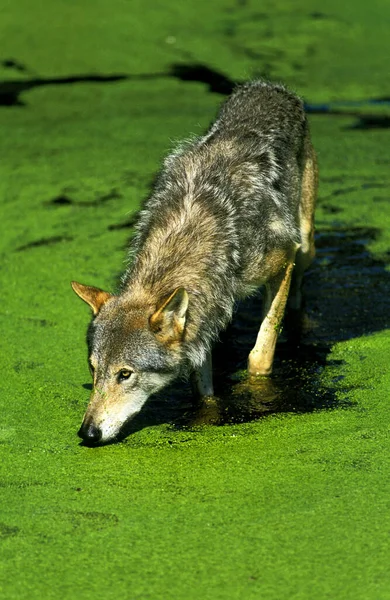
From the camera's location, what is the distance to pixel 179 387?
6.88 m

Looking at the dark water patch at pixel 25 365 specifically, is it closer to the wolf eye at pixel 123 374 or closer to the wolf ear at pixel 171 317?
the wolf eye at pixel 123 374

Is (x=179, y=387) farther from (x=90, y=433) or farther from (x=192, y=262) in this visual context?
(x=90, y=433)

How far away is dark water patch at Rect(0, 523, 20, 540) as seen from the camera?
16.1 ft

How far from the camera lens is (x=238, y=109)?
7609mm

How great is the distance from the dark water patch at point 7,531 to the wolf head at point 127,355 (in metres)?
0.77

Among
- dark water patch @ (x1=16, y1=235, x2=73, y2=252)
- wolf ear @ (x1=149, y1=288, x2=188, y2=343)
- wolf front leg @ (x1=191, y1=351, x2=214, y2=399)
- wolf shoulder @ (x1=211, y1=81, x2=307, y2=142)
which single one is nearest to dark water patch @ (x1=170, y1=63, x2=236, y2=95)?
dark water patch @ (x1=16, y1=235, x2=73, y2=252)

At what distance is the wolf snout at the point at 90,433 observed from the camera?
557 cm

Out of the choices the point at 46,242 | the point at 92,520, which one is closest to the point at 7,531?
the point at 92,520

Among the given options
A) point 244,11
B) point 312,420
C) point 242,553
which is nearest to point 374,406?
point 312,420

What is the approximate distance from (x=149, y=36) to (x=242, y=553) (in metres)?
11.1

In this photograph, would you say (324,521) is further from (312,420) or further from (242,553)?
(312,420)

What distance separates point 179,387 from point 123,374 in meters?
1.30

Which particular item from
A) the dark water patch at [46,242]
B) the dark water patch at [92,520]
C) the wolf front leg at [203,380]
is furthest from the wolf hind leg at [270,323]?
the dark water patch at [46,242]

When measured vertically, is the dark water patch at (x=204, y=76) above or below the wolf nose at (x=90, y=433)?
below
